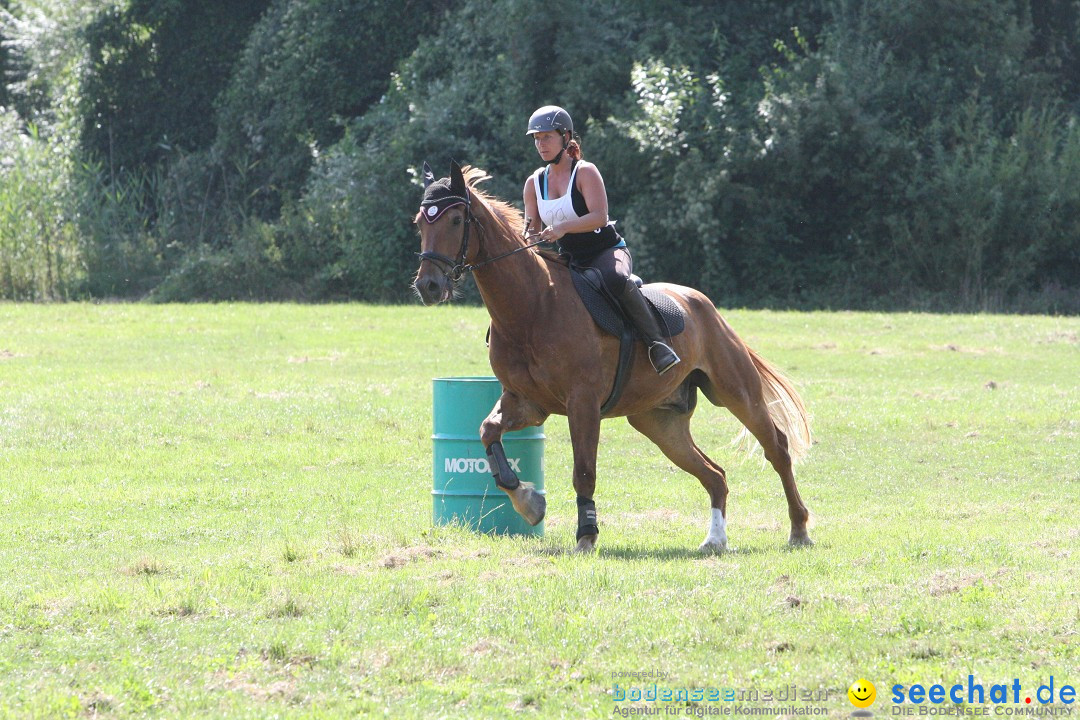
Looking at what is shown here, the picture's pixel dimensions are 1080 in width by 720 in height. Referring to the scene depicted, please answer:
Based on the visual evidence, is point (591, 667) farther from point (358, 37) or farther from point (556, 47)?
point (358, 37)

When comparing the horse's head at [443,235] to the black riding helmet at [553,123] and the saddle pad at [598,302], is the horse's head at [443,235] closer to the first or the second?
the black riding helmet at [553,123]

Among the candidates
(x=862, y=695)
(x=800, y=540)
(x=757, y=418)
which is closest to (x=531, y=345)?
(x=757, y=418)

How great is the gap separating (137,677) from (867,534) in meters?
5.75

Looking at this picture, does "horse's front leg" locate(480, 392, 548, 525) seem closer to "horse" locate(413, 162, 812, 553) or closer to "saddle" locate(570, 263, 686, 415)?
"horse" locate(413, 162, 812, 553)

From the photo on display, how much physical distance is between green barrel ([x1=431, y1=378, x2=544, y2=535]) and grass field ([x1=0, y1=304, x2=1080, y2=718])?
33 cm

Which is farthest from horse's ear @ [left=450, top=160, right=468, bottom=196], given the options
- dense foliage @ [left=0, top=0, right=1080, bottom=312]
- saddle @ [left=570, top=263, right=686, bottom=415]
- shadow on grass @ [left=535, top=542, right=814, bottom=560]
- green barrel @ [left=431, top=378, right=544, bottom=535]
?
dense foliage @ [left=0, top=0, right=1080, bottom=312]

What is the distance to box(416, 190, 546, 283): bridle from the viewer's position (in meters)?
8.28

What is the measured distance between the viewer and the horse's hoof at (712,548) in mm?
9039

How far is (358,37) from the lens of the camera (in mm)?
40031

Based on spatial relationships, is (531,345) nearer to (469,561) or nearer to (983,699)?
(469,561)

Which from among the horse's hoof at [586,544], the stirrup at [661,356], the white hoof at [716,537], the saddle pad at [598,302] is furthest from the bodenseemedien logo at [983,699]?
the saddle pad at [598,302]

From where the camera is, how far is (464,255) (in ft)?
28.1

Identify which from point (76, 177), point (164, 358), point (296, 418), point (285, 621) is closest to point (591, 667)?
point (285, 621)

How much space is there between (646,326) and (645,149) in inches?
973
